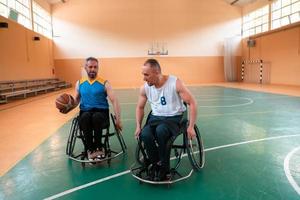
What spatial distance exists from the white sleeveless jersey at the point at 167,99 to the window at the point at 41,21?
14730mm

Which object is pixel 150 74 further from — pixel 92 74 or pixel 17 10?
pixel 17 10

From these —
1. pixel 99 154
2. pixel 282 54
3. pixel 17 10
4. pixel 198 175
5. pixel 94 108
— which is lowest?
pixel 198 175

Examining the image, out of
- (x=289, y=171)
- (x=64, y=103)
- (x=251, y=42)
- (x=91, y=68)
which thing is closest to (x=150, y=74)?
(x=91, y=68)

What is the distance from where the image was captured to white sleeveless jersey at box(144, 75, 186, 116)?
254 centimetres

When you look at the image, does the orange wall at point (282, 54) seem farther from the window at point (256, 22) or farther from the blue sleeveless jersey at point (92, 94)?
the blue sleeveless jersey at point (92, 94)

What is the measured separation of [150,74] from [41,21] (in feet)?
53.1

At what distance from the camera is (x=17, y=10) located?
13.1m

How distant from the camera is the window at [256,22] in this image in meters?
16.9

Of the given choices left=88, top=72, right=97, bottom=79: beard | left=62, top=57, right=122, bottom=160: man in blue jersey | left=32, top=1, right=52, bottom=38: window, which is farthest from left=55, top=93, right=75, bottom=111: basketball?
left=32, top=1, right=52, bottom=38: window

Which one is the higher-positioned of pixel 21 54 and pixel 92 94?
pixel 21 54

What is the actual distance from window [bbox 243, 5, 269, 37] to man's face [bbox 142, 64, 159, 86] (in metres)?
16.4

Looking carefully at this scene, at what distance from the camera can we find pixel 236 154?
325 centimetres

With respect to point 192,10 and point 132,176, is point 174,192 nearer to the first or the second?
point 132,176

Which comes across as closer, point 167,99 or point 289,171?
point 167,99
